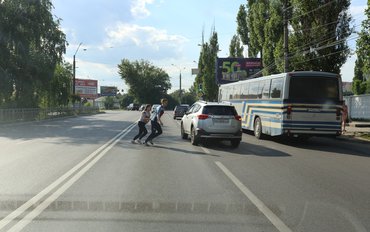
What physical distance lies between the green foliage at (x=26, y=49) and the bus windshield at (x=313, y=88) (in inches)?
914

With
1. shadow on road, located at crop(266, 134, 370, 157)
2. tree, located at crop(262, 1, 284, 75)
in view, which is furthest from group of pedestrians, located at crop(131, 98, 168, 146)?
tree, located at crop(262, 1, 284, 75)

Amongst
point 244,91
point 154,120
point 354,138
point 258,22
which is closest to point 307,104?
point 354,138

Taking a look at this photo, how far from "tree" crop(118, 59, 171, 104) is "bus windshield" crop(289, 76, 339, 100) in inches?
4020

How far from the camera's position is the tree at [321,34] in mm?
26859

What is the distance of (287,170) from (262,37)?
31.0m

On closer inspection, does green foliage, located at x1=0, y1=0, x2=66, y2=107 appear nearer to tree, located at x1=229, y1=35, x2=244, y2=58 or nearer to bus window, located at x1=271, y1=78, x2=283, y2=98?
bus window, located at x1=271, y1=78, x2=283, y2=98

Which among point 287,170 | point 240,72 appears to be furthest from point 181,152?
point 240,72

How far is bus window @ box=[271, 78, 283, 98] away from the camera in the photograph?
18.2 meters

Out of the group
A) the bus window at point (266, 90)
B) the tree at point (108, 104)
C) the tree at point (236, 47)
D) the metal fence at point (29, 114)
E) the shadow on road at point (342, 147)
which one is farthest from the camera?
the tree at point (108, 104)

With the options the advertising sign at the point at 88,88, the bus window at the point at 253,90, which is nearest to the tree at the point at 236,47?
the bus window at the point at 253,90

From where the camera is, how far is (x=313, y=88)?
17781 mm

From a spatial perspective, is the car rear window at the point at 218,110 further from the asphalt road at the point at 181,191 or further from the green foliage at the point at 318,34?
the green foliage at the point at 318,34

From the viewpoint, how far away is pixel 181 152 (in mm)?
14383

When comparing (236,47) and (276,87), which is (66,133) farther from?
(236,47)
